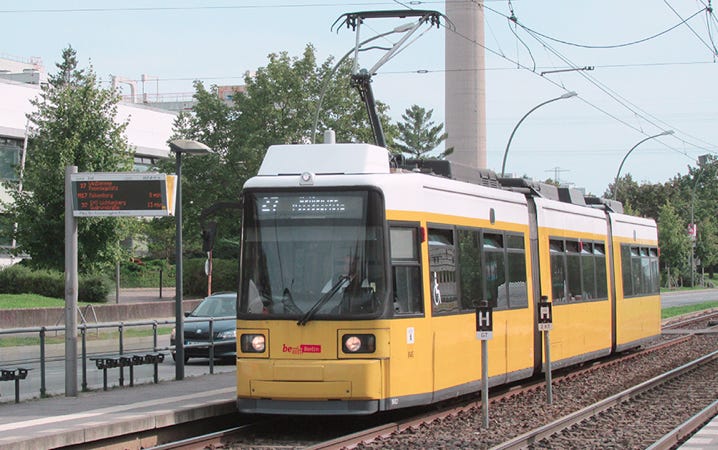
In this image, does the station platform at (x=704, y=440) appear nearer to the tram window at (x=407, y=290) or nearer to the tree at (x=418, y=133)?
the tram window at (x=407, y=290)

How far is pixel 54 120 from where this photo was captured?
34.0 m

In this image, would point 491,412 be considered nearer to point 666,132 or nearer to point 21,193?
point 21,193

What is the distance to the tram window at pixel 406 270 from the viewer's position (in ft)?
39.4

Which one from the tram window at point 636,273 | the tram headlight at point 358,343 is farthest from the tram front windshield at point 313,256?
the tram window at point 636,273

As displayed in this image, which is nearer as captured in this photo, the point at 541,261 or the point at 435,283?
the point at 435,283

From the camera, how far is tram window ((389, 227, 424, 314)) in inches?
472

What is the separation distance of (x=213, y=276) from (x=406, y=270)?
42.1 metres

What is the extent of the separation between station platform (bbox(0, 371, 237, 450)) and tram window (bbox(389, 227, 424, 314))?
2717mm

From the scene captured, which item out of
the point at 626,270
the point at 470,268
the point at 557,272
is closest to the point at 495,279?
the point at 470,268

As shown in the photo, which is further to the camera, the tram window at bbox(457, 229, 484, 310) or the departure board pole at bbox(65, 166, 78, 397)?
the departure board pole at bbox(65, 166, 78, 397)

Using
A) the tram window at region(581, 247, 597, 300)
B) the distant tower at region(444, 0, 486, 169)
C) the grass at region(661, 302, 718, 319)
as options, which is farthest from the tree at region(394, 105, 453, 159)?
the tram window at region(581, 247, 597, 300)

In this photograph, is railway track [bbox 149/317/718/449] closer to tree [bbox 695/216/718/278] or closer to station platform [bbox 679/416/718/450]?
station platform [bbox 679/416/718/450]

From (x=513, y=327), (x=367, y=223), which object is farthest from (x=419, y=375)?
(x=513, y=327)

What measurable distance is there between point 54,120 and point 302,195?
78.1 feet
